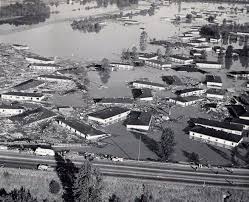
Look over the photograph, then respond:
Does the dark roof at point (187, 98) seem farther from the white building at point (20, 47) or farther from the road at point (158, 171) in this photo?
the white building at point (20, 47)

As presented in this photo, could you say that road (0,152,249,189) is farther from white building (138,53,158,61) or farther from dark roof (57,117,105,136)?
white building (138,53,158,61)

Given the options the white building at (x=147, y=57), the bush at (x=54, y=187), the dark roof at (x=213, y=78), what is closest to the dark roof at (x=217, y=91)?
the dark roof at (x=213, y=78)

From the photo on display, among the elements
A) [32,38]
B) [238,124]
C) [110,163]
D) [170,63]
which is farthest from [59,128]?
[32,38]

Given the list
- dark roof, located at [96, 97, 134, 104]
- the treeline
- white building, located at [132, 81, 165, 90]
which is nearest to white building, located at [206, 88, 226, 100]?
white building, located at [132, 81, 165, 90]

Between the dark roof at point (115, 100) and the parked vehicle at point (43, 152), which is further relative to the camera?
the dark roof at point (115, 100)

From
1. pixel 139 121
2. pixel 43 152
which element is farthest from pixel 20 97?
pixel 43 152

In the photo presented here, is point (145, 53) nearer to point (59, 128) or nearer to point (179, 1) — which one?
point (59, 128)
